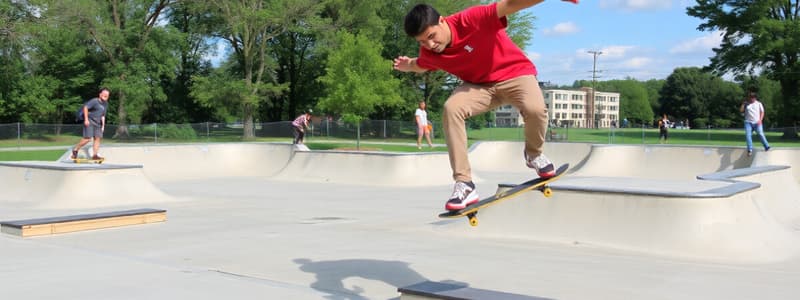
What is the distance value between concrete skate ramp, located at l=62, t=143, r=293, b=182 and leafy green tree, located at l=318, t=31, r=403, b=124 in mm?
9365

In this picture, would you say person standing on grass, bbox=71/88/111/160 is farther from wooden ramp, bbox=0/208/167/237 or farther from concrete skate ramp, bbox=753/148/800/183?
concrete skate ramp, bbox=753/148/800/183

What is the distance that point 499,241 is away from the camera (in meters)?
8.61

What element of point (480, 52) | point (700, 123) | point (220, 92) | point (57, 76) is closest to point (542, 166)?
point (480, 52)

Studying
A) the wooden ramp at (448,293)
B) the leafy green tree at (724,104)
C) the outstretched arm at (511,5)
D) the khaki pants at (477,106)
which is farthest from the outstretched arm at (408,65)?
the leafy green tree at (724,104)

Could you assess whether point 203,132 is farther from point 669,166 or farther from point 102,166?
point 669,166

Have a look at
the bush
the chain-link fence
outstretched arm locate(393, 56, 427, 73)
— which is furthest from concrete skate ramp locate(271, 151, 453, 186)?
the bush

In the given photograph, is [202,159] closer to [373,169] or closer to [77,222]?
[373,169]

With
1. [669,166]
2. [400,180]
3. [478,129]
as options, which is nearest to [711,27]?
[478,129]

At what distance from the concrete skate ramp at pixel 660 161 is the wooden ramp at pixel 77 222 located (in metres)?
13.3

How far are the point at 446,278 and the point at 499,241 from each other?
8.04 ft

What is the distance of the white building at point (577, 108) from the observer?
167887mm

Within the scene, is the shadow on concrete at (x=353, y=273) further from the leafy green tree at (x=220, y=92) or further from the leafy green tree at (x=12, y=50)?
the leafy green tree at (x=220, y=92)

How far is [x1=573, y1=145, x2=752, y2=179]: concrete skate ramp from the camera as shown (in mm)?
17688

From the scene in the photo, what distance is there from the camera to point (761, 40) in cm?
4281
